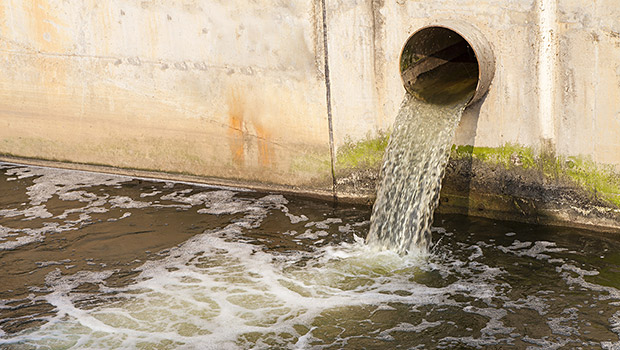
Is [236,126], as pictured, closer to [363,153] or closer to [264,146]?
[264,146]

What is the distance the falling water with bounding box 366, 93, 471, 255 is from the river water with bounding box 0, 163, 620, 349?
0.18m

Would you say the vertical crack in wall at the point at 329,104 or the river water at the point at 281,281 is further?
the vertical crack in wall at the point at 329,104

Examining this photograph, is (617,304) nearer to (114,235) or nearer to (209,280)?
(209,280)

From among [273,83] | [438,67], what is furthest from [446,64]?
[273,83]

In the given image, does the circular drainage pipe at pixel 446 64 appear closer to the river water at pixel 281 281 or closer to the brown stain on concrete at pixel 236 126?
the river water at pixel 281 281

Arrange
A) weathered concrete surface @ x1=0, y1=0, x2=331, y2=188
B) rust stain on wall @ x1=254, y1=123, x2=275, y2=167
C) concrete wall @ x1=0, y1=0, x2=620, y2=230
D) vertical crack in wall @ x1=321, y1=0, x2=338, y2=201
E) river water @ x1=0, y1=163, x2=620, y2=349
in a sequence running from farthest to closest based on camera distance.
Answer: rust stain on wall @ x1=254, y1=123, x2=275, y2=167 < weathered concrete surface @ x1=0, y1=0, x2=331, y2=188 < vertical crack in wall @ x1=321, y1=0, x2=338, y2=201 < concrete wall @ x1=0, y1=0, x2=620, y2=230 < river water @ x1=0, y1=163, x2=620, y2=349

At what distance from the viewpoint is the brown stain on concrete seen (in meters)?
7.32

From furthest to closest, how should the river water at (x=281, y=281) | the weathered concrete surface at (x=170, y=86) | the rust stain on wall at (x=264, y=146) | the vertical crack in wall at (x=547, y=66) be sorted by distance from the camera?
the rust stain on wall at (x=264, y=146) → the weathered concrete surface at (x=170, y=86) → the vertical crack in wall at (x=547, y=66) → the river water at (x=281, y=281)

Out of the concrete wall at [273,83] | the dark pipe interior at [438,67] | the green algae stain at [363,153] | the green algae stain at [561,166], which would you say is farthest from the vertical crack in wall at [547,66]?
the green algae stain at [363,153]

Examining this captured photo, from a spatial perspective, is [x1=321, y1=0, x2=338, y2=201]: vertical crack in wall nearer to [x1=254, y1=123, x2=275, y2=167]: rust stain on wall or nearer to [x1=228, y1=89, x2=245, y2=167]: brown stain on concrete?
[x1=254, y1=123, x2=275, y2=167]: rust stain on wall

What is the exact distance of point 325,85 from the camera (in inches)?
271

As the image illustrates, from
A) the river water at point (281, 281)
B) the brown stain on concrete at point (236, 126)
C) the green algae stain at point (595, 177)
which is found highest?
the brown stain on concrete at point (236, 126)

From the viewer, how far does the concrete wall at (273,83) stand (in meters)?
5.81

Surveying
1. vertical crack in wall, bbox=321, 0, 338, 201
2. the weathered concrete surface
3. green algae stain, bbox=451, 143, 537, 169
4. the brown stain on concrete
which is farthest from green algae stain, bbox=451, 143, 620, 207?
the brown stain on concrete
